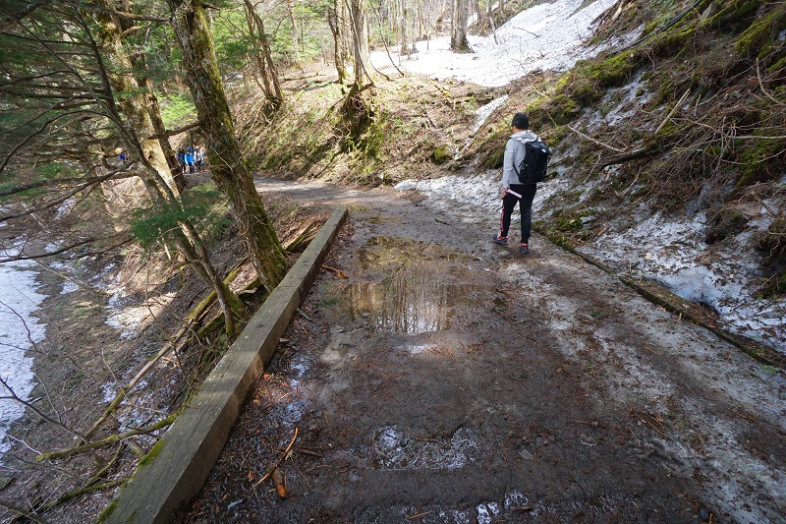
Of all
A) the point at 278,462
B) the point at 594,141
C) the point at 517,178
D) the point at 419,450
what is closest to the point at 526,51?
the point at 594,141

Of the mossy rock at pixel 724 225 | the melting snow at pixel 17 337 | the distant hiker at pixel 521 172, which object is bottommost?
the melting snow at pixel 17 337

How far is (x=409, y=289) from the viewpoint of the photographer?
4969mm

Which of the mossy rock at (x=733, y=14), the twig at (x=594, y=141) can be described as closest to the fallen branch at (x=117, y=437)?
the twig at (x=594, y=141)

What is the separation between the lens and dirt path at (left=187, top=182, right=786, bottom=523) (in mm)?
2154

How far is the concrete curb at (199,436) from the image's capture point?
193 centimetres

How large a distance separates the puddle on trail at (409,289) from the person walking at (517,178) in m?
1.17

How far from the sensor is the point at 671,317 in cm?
386

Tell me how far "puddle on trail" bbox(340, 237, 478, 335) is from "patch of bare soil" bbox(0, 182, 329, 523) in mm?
2243

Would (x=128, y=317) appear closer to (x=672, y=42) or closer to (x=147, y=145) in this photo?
(x=147, y=145)

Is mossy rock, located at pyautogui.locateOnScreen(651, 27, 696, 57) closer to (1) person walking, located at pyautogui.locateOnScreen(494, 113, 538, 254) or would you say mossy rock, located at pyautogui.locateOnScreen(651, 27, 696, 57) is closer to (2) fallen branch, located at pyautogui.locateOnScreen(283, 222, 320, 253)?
(1) person walking, located at pyautogui.locateOnScreen(494, 113, 538, 254)

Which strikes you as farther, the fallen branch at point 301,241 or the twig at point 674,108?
the fallen branch at point 301,241

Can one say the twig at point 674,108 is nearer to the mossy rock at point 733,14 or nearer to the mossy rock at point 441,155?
the mossy rock at point 733,14

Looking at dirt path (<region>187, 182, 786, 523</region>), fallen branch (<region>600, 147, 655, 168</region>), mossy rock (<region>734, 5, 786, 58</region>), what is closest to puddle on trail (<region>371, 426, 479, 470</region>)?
dirt path (<region>187, 182, 786, 523</region>)

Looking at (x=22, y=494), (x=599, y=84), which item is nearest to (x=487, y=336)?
(x=599, y=84)
